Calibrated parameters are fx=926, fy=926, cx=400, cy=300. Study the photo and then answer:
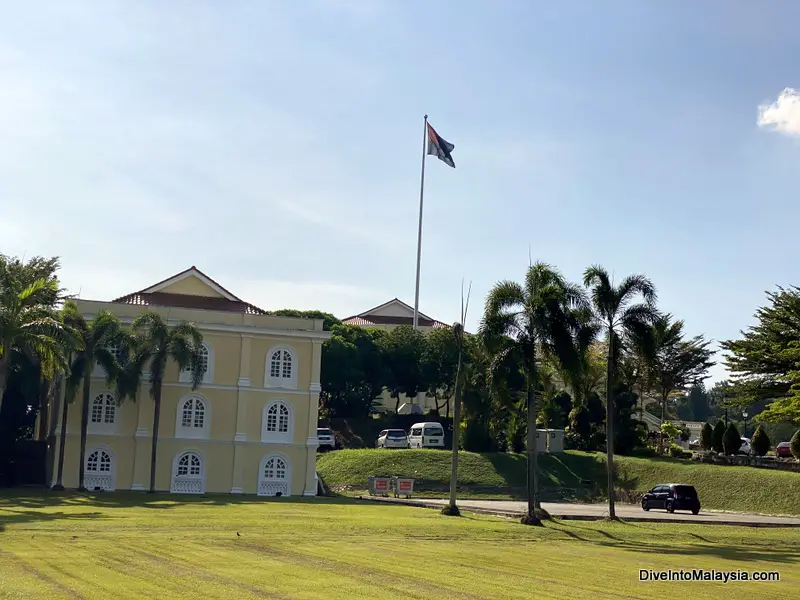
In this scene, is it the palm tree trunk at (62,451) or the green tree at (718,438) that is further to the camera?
the green tree at (718,438)

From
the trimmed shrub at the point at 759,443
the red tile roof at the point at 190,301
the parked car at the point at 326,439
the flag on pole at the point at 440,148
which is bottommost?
the parked car at the point at 326,439

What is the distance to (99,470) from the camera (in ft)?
156

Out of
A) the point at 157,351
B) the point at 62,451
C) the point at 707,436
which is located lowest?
the point at 62,451

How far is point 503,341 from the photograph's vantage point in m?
33.0

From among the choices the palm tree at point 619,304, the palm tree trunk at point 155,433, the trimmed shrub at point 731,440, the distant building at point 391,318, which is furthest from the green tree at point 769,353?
the distant building at point 391,318

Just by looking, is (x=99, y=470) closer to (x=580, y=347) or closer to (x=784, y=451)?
(x=580, y=347)

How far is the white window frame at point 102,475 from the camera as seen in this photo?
47188 millimetres

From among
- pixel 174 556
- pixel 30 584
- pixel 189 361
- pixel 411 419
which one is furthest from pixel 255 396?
pixel 30 584

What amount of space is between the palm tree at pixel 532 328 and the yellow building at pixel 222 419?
1919 cm

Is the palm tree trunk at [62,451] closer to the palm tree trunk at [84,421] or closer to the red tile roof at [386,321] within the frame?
the palm tree trunk at [84,421]

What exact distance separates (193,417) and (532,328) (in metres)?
22.9

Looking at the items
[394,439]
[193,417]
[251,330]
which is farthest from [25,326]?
[394,439]

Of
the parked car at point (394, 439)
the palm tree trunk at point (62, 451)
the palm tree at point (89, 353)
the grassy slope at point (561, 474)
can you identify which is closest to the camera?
the palm tree at point (89, 353)

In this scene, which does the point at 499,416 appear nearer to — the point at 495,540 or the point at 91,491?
the point at 91,491
